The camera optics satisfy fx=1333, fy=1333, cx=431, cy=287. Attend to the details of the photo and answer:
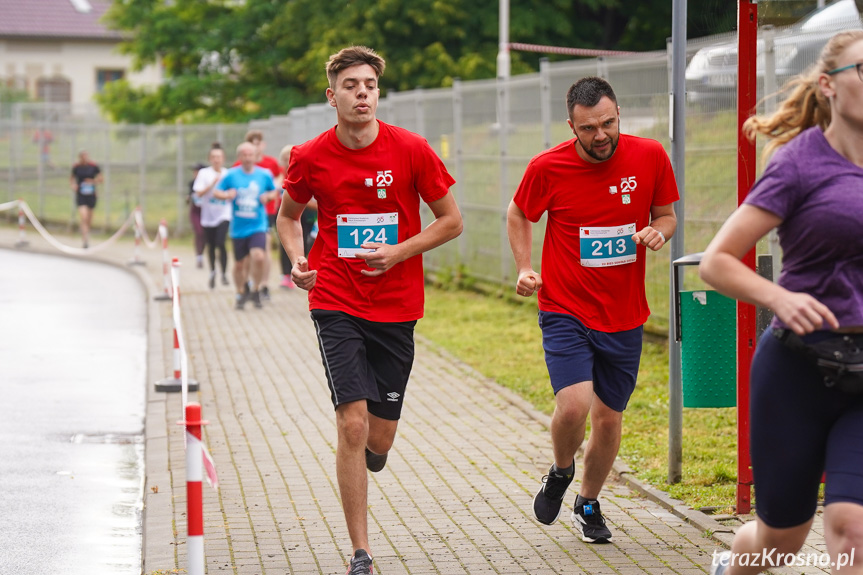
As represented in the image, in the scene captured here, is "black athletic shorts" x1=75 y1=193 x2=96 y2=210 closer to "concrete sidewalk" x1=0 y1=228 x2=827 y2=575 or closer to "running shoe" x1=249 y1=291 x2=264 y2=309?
"running shoe" x1=249 y1=291 x2=264 y2=309

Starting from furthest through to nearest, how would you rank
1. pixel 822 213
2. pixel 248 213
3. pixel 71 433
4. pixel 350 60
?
pixel 248 213 → pixel 71 433 → pixel 350 60 → pixel 822 213

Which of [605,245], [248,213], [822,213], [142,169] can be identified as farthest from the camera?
[142,169]

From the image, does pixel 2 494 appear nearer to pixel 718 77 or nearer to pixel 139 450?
pixel 139 450

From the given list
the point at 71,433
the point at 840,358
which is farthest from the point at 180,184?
the point at 840,358

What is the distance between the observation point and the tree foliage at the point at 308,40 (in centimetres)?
3572

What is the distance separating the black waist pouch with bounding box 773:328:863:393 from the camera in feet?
11.8

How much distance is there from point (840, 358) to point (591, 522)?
257 centimetres

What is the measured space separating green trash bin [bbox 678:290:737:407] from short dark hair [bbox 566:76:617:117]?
1.20 meters

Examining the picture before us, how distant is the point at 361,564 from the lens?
17.1 feet

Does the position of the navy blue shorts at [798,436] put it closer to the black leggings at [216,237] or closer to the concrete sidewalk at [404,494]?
the concrete sidewalk at [404,494]

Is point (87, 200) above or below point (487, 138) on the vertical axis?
below

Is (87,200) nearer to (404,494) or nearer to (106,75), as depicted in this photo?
(404,494)

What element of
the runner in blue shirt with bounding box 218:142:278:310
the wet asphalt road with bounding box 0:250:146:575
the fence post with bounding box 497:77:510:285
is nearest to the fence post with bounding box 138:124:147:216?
the wet asphalt road with bounding box 0:250:146:575

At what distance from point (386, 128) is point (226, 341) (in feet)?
27.4
